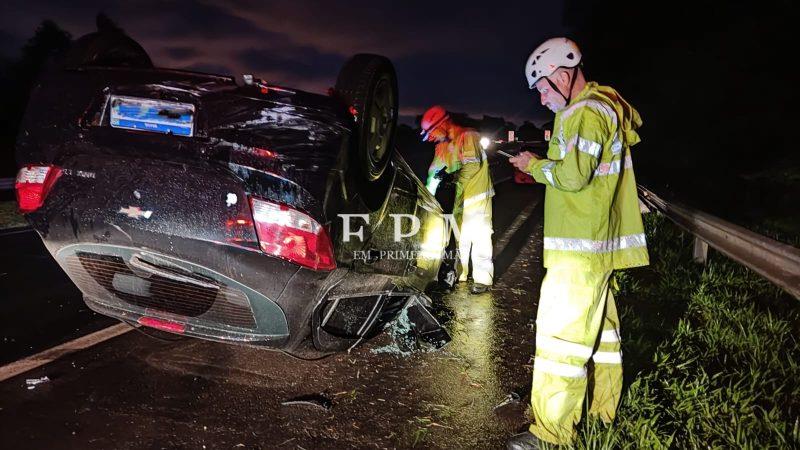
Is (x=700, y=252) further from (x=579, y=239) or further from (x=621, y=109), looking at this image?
(x=579, y=239)

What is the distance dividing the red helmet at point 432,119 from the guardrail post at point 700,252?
3042 millimetres

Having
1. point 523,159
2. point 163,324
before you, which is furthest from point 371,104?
point 163,324

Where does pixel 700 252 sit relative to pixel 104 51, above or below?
below

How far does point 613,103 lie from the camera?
2.42m

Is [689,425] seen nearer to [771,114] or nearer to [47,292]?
[47,292]

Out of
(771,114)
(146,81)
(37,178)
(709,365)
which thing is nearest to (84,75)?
(146,81)

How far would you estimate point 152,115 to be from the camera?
2295mm

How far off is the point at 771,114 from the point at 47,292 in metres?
20.9

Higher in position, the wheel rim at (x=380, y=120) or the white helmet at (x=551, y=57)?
the white helmet at (x=551, y=57)

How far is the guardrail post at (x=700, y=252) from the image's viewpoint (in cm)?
535

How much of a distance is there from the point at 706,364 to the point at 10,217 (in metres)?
8.75

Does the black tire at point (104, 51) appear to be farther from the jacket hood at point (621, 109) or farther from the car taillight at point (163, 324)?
the jacket hood at point (621, 109)

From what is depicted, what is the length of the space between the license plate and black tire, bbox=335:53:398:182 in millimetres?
747

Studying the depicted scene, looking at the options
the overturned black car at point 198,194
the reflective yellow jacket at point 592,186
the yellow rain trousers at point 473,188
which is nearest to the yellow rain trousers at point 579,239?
the reflective yellow jacket at point 592,186
